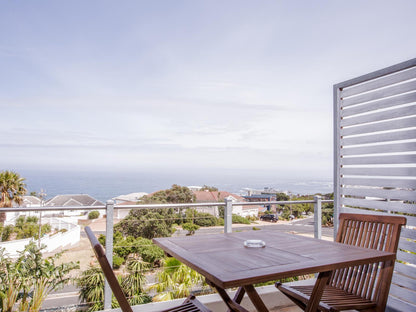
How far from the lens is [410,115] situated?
2.57 meters

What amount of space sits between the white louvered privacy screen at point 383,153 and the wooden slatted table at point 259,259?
Answer: 38.3 inches

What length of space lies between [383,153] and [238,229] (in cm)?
149

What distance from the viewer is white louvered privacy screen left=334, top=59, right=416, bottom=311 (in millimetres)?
2535

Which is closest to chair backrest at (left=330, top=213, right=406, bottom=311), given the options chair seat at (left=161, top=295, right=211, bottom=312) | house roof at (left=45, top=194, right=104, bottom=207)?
chair seat at (left=161, top=295, right=211, bottom=312)

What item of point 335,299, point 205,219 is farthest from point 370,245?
point 205,219

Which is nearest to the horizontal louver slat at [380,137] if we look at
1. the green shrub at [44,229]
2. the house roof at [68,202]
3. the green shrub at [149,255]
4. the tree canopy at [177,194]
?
the green shrub at [149,255]

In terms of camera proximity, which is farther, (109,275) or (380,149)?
(380,149)

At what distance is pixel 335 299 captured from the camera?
2.00 meters

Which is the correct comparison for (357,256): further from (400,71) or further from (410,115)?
(400,71)

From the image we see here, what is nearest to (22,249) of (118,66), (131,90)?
(118,66)

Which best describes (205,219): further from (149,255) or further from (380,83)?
(380,83)

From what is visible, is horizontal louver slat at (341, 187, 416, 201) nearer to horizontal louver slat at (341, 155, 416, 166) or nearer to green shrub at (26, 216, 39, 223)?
horizontal louver slat at (341, 155, 416, 166)

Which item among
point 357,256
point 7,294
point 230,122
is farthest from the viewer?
point 230,122

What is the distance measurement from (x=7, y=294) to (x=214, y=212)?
1.93m
